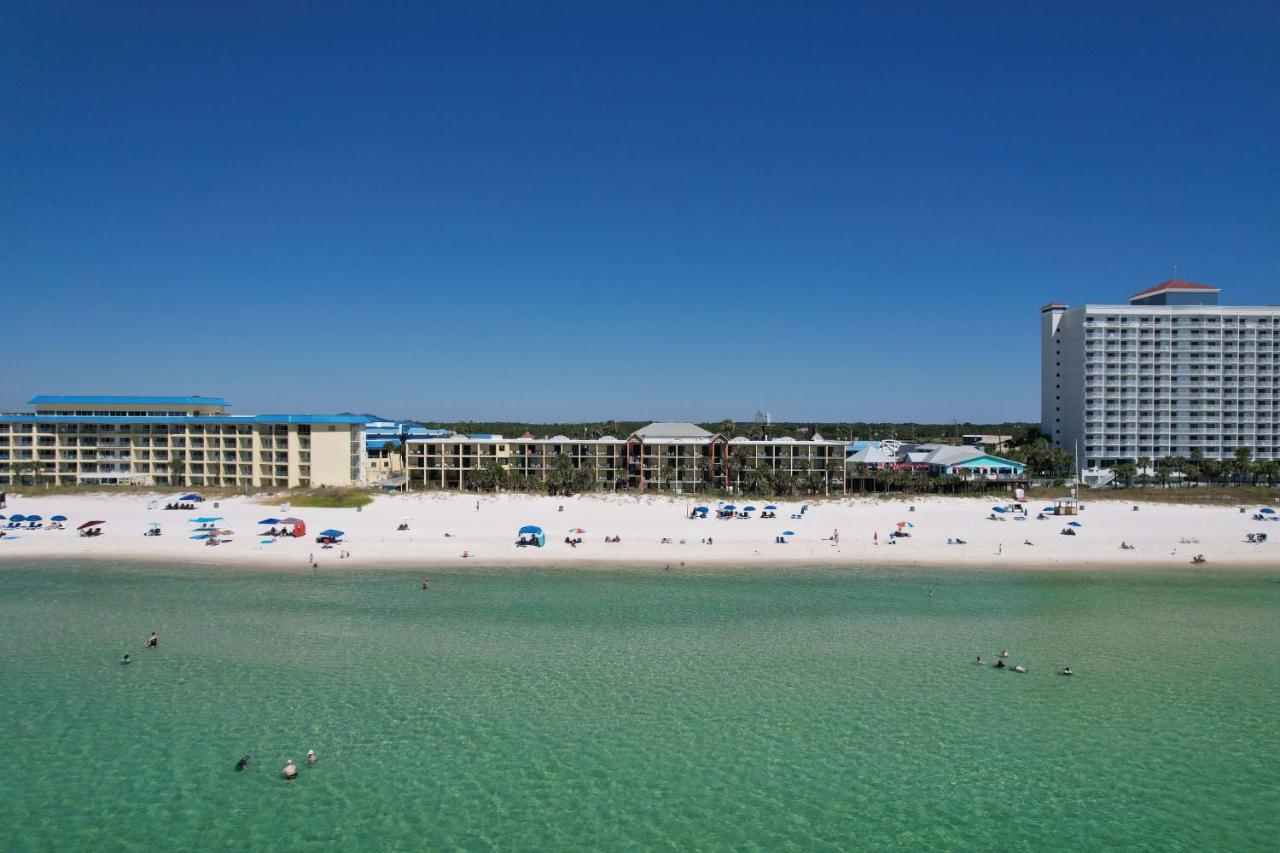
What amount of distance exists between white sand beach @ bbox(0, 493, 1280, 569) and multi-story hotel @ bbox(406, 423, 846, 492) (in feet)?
34.2

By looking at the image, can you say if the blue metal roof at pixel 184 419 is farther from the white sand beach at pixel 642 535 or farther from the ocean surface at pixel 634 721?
the ocean surface at pixel 634 721

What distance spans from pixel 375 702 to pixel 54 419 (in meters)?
73.5

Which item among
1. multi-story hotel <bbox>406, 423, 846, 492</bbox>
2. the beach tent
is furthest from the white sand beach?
multi-story hotel <bbox>406, 423, 846, 492</bbox>

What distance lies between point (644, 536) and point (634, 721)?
2968cm

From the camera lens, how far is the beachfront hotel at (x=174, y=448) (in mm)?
76688

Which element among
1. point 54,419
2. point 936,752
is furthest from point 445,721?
point 54,419

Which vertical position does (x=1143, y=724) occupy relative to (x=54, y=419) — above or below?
below

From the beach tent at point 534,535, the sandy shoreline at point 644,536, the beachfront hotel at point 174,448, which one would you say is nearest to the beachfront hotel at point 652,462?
the beachfront hotel at point 174,448

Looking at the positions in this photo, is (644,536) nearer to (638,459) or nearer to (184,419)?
(638,459)

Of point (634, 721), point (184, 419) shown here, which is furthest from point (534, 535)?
point (184, 419)

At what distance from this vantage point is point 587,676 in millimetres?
27484

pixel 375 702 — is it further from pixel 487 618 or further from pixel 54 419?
pixel 54 419

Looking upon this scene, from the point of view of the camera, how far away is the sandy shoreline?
47.8 meters

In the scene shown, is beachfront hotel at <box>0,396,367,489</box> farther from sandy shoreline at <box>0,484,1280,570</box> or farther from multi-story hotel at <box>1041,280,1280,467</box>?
multi-story hotel at <box>1041,280,1280,467</box>
